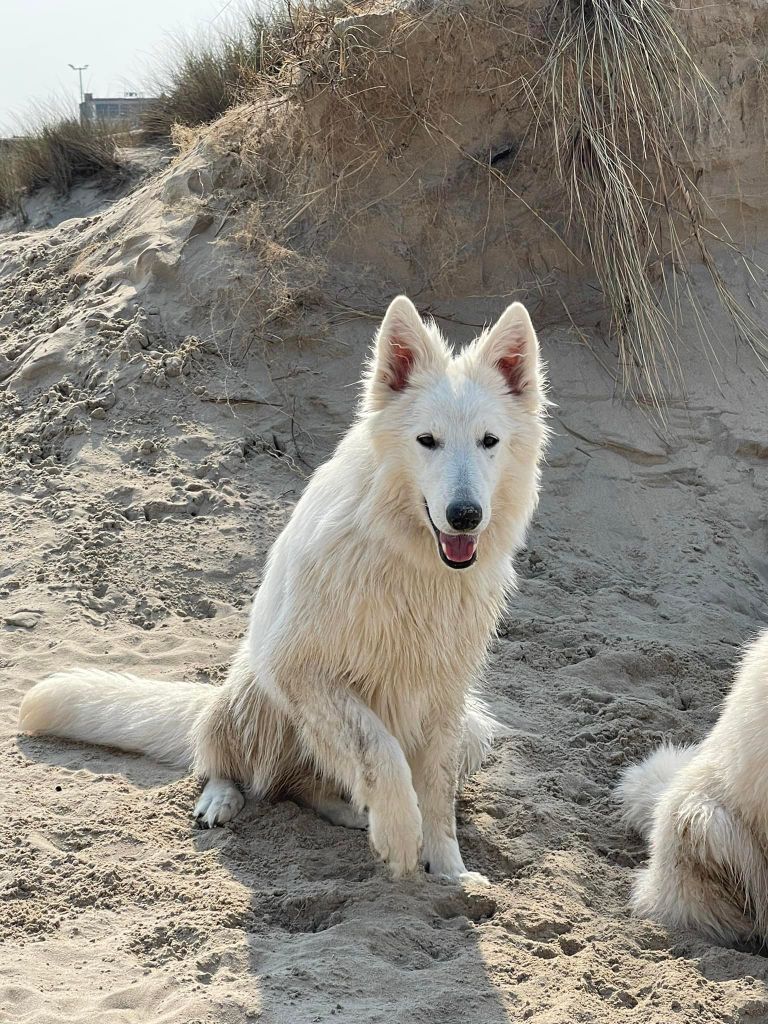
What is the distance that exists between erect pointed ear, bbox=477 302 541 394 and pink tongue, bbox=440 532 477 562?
70cm

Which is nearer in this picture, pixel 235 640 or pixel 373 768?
pixel 373 768

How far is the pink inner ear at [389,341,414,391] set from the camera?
159 inches

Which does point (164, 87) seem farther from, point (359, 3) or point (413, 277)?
point (413, 277)

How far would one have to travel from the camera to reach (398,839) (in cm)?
384

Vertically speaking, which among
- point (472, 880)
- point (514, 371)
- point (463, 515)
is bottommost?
point (472, 880)

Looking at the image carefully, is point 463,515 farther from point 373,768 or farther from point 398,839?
point 398,839

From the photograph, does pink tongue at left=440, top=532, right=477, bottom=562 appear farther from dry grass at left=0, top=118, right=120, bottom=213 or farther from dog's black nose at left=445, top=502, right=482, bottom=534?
dry grass at left=0, top=118, right=120, bottom=213

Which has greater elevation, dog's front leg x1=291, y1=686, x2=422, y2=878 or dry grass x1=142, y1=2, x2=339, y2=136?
Result: dry grass x1=142, y1=2, x2=339, y2=136

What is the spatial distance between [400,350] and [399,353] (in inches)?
0.5

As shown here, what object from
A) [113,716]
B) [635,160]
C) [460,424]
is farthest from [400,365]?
[635,160]

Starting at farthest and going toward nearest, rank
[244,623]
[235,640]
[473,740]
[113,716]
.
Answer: [244,623] → [235,640] → [113,716] → [473,740]

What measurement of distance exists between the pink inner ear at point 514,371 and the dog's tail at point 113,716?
2.01m

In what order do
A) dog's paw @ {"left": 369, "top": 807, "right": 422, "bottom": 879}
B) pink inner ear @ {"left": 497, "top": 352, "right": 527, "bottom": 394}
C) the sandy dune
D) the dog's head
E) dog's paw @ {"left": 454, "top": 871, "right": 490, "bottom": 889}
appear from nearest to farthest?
the sandy dune < the dog's head < dog's paw @ {"left": 369, "top": 807, "right": 422, "bottom": 879} < dog's paw @ {"left": 454, "top": 871, "right": 490, "bottom": 889} < pink inner ear @ {"left": 497, "top": 352, "right": 527, "bottom": 394}

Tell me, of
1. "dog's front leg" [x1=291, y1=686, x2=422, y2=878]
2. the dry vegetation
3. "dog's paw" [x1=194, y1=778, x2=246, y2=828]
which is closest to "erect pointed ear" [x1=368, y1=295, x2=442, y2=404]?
"dog's front leg" [x1=291, y1=686, x2=422, y2=878]
